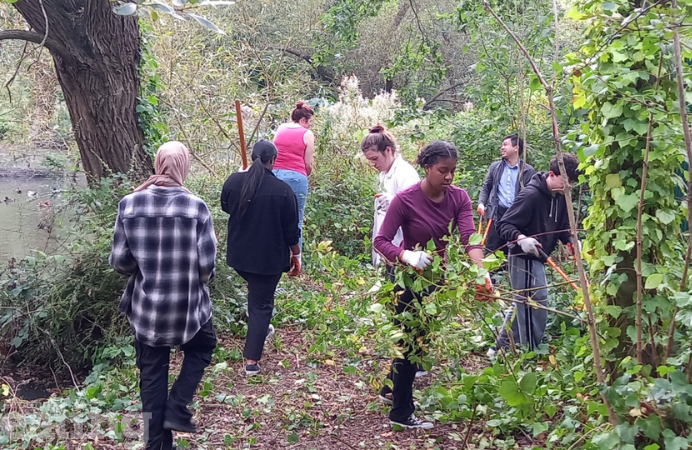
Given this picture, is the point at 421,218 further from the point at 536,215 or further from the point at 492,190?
the point at 492,190

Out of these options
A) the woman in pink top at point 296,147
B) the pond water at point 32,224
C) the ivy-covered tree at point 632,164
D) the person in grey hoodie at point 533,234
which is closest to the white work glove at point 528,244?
the person in grey hoodie at point 533,234

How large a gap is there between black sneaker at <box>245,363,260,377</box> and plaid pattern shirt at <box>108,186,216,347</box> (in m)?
1.57

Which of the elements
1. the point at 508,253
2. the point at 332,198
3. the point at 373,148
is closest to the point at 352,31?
the point at 332,198

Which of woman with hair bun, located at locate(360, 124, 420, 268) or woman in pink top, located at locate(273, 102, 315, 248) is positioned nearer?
woman with hair bun, located at locate(360, 124, 420, 268)

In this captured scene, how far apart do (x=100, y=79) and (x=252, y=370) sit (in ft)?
11.5

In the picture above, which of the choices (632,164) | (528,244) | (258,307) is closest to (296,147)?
(258,307)

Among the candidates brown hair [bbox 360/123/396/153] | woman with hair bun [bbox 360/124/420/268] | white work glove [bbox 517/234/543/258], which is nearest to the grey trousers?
white work glove [bbox 517/234/543/258]

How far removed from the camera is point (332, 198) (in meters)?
9.55

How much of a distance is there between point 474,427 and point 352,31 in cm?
610

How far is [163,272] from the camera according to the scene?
3.43 m

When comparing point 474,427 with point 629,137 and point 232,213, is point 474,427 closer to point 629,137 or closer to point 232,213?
point 629,137

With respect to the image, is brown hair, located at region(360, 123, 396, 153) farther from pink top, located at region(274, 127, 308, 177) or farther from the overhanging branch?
the overhanging branch

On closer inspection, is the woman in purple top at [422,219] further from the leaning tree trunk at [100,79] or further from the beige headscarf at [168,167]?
the leaning tree trunk at [100,79]

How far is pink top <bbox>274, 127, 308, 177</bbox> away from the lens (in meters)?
6.88
